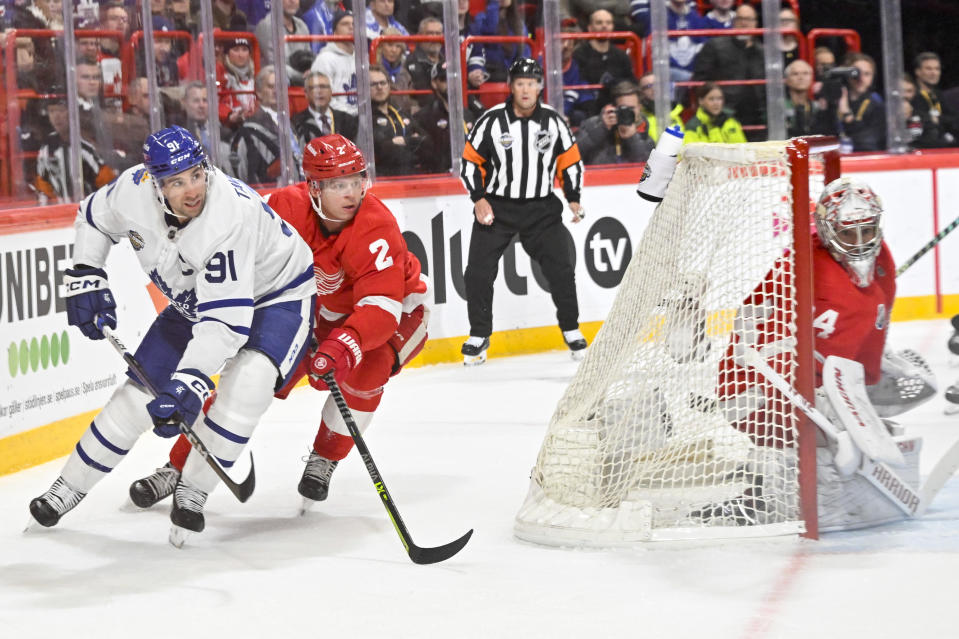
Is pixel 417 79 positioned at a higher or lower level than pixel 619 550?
higher

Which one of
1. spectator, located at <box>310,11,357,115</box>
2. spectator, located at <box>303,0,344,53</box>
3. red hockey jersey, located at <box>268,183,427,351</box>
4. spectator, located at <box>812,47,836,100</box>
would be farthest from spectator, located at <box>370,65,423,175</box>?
red hockey jersey, located at <box>268,183,427,351</box>

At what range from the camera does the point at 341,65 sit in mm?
6375

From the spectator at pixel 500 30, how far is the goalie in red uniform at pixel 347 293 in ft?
10.8

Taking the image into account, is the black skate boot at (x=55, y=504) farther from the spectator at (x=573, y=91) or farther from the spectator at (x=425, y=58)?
the spectator at (x=573, y=91)

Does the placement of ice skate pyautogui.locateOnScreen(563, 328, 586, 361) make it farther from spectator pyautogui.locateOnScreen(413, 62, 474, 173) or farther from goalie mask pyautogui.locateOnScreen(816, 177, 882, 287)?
goalie mask pyautogui.locateOnScreen(816, 177, 882, 287)

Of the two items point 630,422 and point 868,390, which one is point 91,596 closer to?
point 630,422

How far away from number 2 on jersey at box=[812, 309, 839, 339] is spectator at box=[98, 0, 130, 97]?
321 cm

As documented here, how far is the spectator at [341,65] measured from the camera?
20.7ft

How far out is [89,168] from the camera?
16.4 ft

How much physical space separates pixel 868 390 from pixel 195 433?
1.79 m

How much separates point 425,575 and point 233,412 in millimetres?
628

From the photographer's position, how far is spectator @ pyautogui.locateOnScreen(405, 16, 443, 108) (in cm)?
660

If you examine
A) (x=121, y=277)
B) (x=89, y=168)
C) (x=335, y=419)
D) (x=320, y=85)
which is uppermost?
(x=320, y=85)

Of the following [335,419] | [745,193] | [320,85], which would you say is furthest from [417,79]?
[745,193]
